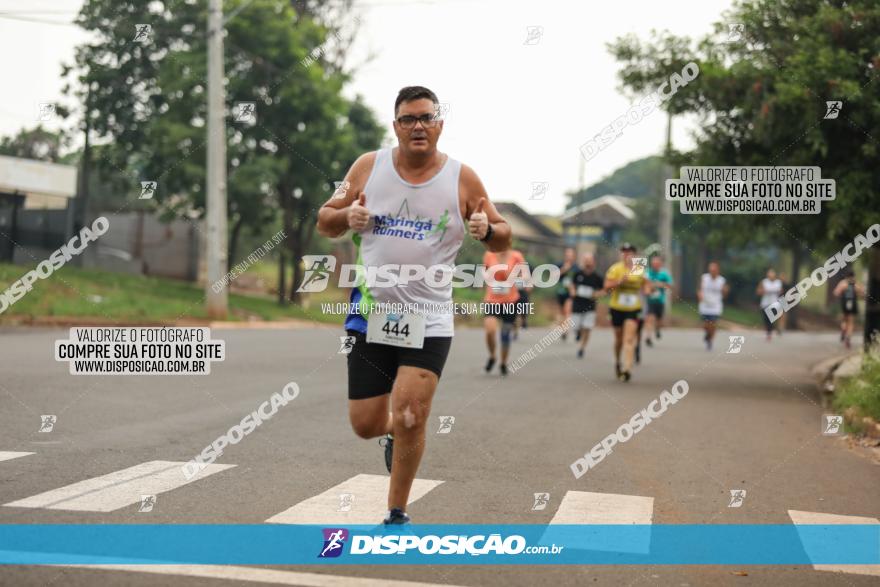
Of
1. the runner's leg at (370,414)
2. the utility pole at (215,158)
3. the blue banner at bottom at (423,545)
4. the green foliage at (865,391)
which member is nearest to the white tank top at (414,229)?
the runner's leg at (370,414)

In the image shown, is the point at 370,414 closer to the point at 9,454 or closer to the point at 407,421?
the point at 407,421

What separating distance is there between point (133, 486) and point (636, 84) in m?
10.4

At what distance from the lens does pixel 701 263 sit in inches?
2314

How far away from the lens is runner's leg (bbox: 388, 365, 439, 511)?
525 cm

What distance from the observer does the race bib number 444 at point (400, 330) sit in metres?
5.22

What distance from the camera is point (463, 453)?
8.32m

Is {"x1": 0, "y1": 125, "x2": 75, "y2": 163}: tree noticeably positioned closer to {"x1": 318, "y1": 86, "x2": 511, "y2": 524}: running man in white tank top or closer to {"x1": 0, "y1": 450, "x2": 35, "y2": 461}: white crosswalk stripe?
{"x1": 0, "y1": 450, "x2": 35, "y2": 461}: white crosswalk stripe

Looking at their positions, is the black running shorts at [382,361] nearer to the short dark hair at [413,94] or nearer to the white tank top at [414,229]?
the white tank top at [414,229]

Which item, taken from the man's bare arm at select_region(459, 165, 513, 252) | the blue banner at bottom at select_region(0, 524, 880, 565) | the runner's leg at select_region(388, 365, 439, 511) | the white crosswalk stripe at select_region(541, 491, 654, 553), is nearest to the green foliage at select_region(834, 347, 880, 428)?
the white crosswalk stripe at select_region(541, 491, 654, 553)

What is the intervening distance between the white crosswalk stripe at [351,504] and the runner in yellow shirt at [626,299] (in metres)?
8.61

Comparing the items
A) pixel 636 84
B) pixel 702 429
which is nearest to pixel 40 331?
pixel 636 84

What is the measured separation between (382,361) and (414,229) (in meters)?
0.69

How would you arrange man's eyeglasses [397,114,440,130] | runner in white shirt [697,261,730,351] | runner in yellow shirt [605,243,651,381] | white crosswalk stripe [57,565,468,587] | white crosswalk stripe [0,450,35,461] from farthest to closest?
runner in white shirt [697,261,730,351] < runner in yellow shirt [605,243,651,381] < white crosswalk stripe [0,450,35,461] < man's eyeglasses [397,114,440,130] < white crosswalk stripe [57,565,468,587]

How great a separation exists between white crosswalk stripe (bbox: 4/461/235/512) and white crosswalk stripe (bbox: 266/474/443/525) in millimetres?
868
